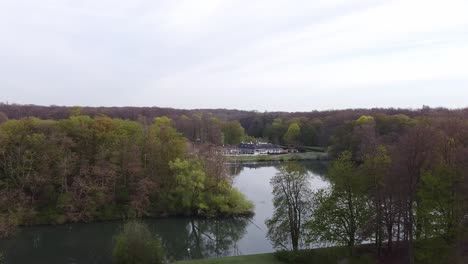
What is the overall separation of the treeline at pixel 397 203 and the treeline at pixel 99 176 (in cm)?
1408

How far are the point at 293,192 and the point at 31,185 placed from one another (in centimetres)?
2427

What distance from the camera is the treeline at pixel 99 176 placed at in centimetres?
3512

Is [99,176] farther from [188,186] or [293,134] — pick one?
[293,134]

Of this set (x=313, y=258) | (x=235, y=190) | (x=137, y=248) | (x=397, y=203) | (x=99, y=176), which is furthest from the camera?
(x=235, y=190)

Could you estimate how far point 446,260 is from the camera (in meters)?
18.3

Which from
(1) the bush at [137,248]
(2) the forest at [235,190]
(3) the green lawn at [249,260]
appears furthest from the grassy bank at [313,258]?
(1) the bush at [137,248]

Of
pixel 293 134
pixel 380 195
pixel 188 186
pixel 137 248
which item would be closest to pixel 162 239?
pixel 188 186

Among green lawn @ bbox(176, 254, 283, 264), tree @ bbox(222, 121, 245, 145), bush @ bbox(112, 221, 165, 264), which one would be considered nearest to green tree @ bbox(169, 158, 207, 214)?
green lawn @ bbox(176, 254, 283, 264)

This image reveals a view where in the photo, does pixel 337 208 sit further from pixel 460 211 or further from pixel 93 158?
pixel 93 158

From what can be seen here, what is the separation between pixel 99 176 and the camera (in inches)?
1437

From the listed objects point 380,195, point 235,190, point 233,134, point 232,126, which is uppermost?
point 232,126

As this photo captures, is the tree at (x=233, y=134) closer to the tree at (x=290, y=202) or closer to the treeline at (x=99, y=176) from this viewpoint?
the treeline at (x=99, y=176)

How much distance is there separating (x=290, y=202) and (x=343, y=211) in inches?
127

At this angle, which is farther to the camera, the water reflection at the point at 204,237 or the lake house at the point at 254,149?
the lake house at the point at 254,149
